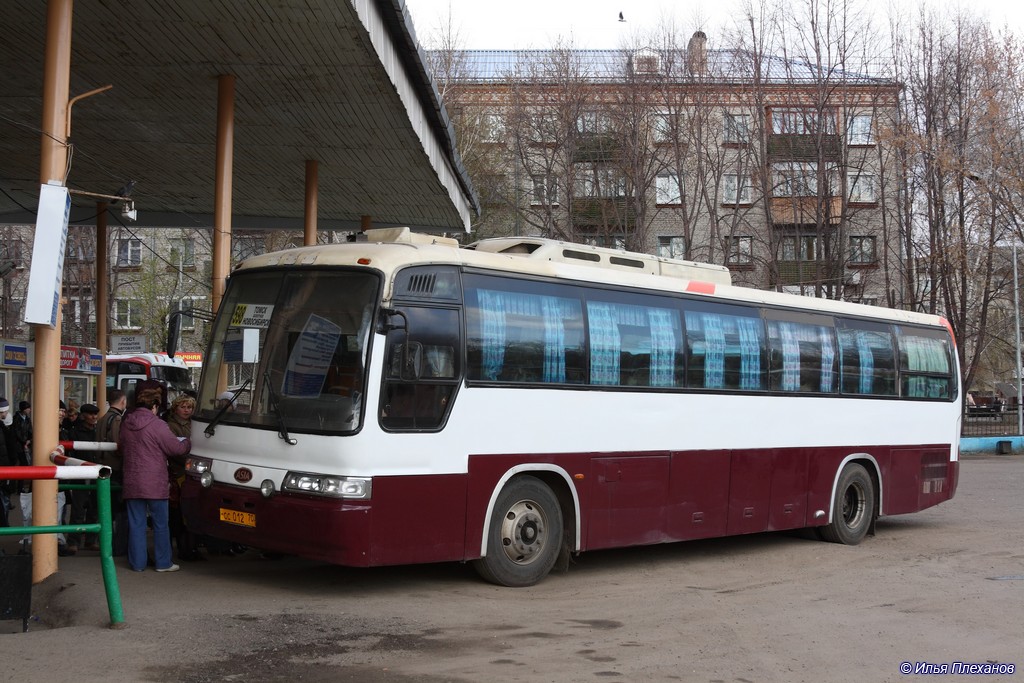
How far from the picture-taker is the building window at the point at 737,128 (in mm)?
38625

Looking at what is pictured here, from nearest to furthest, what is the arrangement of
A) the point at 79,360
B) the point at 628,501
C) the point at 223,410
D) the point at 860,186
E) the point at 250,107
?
the point at 223,410, the point at 628,501, the point at 250,107, the point at 79,360, the point at 860,186

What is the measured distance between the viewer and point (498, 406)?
991 cm

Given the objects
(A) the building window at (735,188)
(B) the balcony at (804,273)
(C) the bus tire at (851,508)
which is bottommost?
(C) the bus tire at (851,508)

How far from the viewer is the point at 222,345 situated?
10.2 m

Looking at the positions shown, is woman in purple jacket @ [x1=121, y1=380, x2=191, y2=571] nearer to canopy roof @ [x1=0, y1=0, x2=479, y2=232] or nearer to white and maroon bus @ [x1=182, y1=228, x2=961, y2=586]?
white and maroon bus @ [x1=182, y1=228, x2=961, y2=586]

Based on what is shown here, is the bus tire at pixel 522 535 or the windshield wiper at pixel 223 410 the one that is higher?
the windshield wiper at pixel 223 410

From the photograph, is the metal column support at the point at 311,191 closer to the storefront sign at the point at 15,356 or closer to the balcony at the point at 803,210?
the storefront sign at the point at 15,356

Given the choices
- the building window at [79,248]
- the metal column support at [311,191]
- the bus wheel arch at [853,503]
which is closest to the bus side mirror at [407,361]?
the bus wheel arch at [853,503]

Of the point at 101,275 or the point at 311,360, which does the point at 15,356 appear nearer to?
the point at 101,275

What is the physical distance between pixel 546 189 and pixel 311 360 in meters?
30.6

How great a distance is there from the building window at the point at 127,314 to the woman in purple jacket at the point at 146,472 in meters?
39.5

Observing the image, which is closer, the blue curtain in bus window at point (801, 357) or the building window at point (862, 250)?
the blue curtain in bus window at point (801, 357)

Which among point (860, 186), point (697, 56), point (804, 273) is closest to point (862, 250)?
point (860, 186)

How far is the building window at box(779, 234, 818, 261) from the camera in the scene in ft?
130
